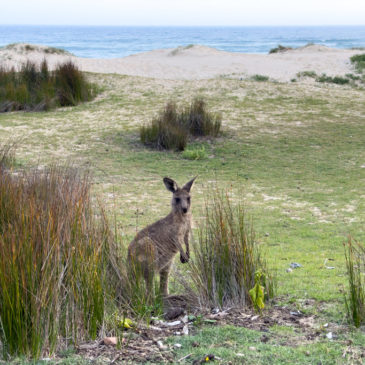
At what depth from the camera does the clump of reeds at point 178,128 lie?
455 inches

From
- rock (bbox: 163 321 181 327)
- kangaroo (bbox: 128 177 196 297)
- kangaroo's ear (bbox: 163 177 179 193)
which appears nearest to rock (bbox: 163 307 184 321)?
rock (bbox: 163 321 181 327)

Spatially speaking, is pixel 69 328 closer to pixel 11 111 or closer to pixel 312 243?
pixel 312 243

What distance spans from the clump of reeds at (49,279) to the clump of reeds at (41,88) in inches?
463

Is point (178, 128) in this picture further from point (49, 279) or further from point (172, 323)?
point (49, 279)

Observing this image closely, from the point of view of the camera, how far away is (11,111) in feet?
49.5

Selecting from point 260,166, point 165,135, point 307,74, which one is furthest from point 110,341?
point 307,74

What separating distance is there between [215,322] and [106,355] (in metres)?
0.92

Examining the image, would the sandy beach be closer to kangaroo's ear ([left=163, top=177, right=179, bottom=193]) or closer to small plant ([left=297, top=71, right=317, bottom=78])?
small plant ([left=297, top=71, right=317, bottom=78])

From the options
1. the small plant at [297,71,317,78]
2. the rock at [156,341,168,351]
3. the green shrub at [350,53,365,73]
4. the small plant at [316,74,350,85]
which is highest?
the green shrub at [350,53,365,73]

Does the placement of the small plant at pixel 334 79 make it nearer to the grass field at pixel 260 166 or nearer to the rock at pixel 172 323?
the grass field at pixel 260 166

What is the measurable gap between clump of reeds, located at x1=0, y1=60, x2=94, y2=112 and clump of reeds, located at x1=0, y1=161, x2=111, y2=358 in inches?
463

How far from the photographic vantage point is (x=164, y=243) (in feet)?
15.8

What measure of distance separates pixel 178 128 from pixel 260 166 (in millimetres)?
2076

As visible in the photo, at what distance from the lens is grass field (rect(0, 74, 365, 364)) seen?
440 centimetres
